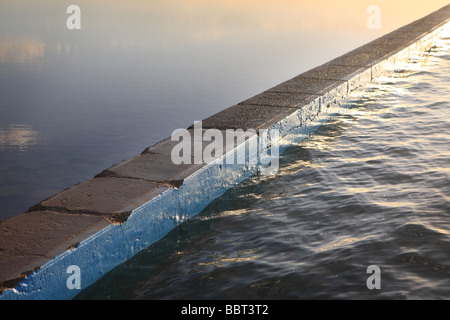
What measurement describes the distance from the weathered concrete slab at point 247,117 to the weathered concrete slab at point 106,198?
153 centimetres

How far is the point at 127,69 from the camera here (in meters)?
9.81

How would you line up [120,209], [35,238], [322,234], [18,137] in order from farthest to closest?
[18,137] → [322,234] → [120,209] → [35,238]

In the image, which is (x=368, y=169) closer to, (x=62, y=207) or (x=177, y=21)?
(x=62, y=207)

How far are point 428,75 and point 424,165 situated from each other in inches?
170

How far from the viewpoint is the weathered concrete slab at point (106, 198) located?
12.1 ft

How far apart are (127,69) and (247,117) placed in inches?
183

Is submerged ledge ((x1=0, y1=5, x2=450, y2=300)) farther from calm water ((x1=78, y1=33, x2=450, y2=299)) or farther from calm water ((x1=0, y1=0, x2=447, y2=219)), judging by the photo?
calm water ((x1=0, y1=0, x2=447, y2=219))

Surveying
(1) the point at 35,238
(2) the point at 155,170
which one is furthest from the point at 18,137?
(1) the point at 35,238

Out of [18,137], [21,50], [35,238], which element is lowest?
[35,238]

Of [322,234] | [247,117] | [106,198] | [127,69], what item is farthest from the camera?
[127,69]

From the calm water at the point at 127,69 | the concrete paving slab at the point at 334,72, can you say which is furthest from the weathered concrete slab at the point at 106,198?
the concrete paving slab at the point at 334,72

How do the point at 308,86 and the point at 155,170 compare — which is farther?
the point at 308,86

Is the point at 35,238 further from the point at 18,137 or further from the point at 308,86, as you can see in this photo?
the point at 308,86

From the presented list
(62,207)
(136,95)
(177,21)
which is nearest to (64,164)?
(62,207)
